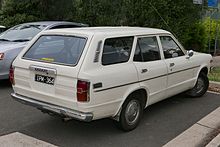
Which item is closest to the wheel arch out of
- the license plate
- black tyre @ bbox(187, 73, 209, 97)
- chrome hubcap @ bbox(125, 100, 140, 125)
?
chrome hubcap @ bbox(125, 100, 140, 125)

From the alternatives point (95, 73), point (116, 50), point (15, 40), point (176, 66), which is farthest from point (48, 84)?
point (15, 40)

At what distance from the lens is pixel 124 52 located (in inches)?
188

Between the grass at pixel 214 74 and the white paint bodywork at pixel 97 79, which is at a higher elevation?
the white paint bodywork at pixel 97 79

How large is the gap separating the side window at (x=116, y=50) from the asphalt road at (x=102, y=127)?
118 cm

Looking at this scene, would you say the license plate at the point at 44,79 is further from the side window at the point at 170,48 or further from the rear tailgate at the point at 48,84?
the side window at the point at 170,48

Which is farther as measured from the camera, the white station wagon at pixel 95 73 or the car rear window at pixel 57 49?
the car rear window at pixel 57 49

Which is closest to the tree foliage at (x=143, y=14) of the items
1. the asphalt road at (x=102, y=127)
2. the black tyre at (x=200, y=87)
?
the black tyre at (x=200, y=87)

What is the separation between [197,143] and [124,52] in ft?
5.79

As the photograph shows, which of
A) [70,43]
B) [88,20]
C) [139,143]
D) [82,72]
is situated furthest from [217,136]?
[88,20]

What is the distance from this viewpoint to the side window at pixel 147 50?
5004mm

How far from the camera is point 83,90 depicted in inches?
158

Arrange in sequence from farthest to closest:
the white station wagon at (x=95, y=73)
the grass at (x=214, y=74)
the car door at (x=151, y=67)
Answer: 1. the grass at (x=214, y=74)
2. the car door at (x=151, y=67)
3. the white station wagon at (x=95, y=73)

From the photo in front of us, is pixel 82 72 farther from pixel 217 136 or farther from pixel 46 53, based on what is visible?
pixel 217 136

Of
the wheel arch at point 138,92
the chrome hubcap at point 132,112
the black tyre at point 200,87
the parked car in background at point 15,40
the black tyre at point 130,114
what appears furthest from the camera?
the parked car in background at point 15,40
